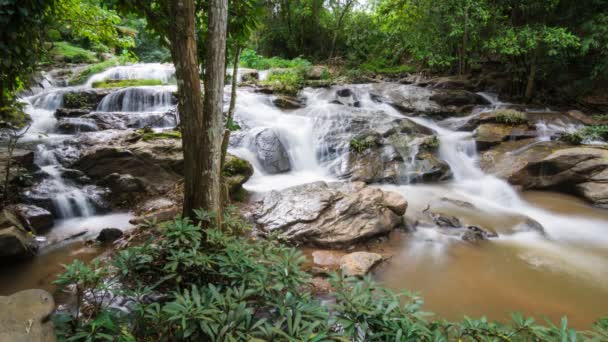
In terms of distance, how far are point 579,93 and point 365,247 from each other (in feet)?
38.3

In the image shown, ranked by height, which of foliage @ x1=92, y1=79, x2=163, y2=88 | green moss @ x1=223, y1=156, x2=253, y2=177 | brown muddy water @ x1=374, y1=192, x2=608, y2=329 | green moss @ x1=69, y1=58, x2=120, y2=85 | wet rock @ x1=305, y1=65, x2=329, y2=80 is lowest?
brown muddy water @ x1=374, y1=192, x2=608, y2=329

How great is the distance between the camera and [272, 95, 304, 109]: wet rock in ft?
34.7

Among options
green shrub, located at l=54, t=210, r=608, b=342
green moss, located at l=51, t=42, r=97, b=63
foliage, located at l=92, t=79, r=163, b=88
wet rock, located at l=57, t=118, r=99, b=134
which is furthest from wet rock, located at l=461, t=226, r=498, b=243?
green moss, located at l=51, t=42, r=97, b=63

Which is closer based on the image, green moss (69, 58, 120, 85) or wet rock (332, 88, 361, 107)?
wet rock (332, 88, 361, 107)

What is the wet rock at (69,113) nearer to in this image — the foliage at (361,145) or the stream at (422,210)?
the stream at (422,210)

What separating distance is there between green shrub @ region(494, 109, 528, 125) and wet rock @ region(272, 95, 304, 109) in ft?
20.3

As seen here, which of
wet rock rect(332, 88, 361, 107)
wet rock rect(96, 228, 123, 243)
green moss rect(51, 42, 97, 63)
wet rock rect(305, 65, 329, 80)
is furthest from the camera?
green moss rect(51, 42, 97, 63)

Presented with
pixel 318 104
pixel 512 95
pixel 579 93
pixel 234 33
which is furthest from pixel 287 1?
pixel 234 33

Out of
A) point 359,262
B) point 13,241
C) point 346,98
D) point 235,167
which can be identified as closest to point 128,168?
point 235,167

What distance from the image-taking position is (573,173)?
6699 millimetres

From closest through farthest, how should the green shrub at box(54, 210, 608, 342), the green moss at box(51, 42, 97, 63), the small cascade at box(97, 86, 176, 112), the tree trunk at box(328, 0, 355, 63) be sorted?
the green shrub at box(54, 210, 608, 342) → the small cascade at box(97, 86, 176, 112) → the green moss at box(51, 42, 97, 63) → the tree trunk at box(328, 0, 355, 63)

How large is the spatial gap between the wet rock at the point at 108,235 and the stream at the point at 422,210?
180mm

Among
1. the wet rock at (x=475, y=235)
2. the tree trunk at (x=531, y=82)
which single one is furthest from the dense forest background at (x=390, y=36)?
the wet rock at (x=475, y=235)

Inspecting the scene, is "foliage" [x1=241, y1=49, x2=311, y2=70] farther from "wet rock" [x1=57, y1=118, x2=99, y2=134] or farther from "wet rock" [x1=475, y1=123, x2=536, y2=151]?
"wet rock" [x1=57, y1=118, x2=99, y2=134]
